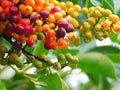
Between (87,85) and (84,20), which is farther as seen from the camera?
(87,85)

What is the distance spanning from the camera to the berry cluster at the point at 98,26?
4.47 feet

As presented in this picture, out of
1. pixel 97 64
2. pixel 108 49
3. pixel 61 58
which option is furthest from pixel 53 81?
pixel 108 49

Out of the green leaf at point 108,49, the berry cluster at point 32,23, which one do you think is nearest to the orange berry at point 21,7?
the berry cluster at point 32,23

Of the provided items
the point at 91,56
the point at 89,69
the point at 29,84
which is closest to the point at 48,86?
the point at 91,56

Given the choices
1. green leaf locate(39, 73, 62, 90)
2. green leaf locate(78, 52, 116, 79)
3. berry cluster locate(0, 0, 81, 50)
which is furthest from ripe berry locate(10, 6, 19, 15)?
green leaf locate(78, 52, 116, 79)

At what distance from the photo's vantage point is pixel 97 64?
2.17 m

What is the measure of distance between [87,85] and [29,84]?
1.00 meters

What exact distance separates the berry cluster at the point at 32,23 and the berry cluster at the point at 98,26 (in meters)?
0.08

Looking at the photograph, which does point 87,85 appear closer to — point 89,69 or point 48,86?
point 89,69

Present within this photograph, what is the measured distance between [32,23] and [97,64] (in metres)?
0.95

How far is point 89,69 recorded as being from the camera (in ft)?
7.65

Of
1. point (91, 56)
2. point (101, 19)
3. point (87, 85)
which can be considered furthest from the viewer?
point (87, 85)

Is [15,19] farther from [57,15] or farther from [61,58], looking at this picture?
[61,58]

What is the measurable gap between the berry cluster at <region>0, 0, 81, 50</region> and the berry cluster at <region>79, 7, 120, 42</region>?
0.27ft
